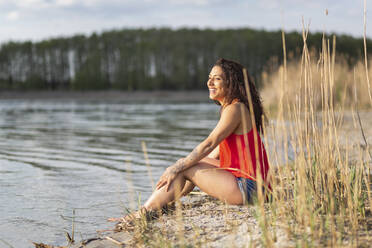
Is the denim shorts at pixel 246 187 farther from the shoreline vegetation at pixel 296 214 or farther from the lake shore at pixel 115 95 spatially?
the lake shore at pixel 115 95

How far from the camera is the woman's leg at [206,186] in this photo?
9.27 feet

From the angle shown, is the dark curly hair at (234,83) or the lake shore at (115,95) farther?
the lake shore at (115,95)

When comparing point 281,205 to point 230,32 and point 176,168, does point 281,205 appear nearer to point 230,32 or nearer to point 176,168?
point 176,168

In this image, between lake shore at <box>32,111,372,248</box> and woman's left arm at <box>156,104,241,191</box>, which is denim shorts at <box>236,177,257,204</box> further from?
woman's left arm at <box>156,104,241,191</box>

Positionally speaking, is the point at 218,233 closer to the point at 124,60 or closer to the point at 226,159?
the point at 226,159

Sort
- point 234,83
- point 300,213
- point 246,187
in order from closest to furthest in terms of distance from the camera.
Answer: point 300,213 < point 246,187 < point 234,83

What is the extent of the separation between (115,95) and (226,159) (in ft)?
90.3

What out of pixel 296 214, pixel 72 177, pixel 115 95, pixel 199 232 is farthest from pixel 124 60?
pixel 296 214

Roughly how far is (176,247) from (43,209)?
1.51m

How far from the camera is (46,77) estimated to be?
30.0 metres

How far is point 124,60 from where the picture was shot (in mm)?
31406

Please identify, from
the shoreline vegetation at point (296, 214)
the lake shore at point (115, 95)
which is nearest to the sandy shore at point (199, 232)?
the shoreline vegetation at point (296, 214)

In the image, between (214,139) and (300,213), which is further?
(214,139)

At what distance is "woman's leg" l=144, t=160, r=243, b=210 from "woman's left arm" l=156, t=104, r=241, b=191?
6 centimetres
